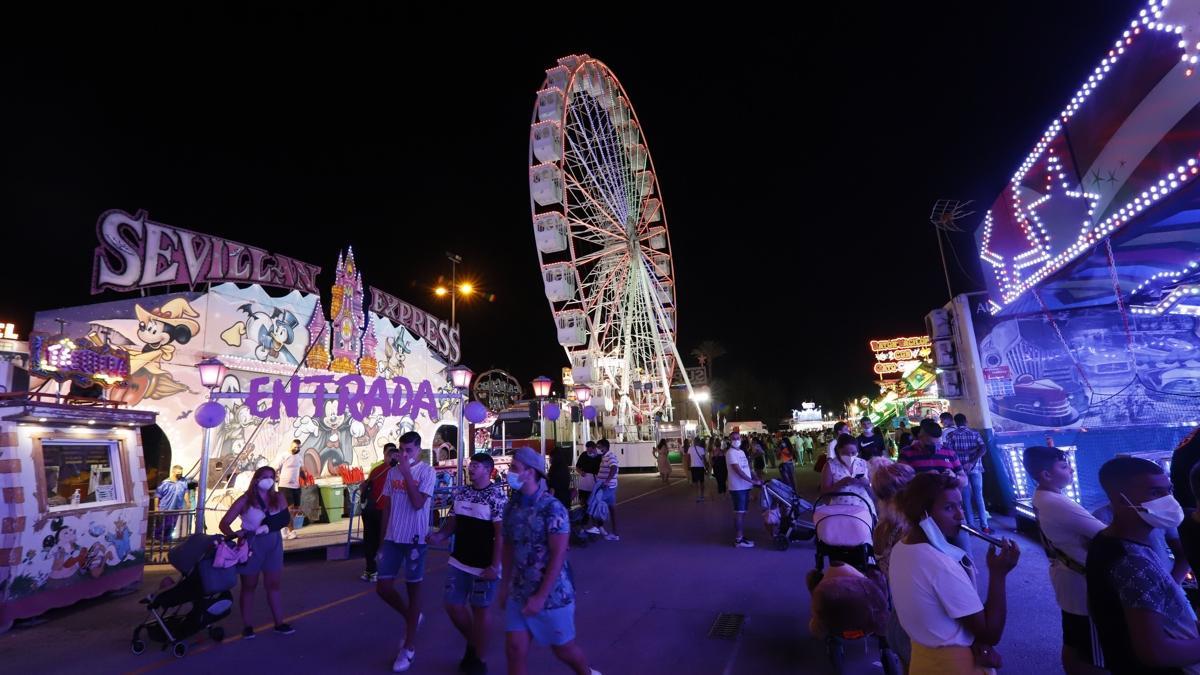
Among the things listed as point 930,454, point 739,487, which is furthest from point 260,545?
point 930,454

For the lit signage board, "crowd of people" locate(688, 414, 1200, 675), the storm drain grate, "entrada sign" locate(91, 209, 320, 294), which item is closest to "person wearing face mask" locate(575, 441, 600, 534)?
the storm drain grate

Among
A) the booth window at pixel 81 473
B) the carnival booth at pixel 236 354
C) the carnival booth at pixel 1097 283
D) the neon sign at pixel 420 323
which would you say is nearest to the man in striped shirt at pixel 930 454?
the carnival booth at pixel 1097 283

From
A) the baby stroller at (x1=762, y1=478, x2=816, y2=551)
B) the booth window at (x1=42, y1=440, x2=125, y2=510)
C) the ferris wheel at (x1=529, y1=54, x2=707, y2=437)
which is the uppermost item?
the ferris wheel at (x1=529, y1=54, x2=707, y2=437)

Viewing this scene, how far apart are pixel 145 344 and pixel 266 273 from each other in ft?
9.99

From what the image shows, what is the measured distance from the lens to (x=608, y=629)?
16.3 ft

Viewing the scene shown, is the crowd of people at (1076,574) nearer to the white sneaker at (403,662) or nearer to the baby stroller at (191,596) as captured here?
the white sneaker at (403,662)

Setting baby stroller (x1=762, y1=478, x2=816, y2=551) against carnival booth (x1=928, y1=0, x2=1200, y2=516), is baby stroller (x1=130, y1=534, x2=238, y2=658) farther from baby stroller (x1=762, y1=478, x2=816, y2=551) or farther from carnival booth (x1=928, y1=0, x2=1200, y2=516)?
carnival booth (x1=928, y1=0, x2=1200, y2=516)

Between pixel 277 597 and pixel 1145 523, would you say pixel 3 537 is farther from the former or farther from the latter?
pixel 1145 523

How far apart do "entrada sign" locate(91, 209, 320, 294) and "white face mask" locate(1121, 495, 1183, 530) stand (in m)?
13.5

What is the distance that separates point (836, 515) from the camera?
4.46 m

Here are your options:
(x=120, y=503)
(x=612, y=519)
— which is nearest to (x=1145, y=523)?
(x=612, y=519)

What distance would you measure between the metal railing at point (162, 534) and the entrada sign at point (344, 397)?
77.7 inches

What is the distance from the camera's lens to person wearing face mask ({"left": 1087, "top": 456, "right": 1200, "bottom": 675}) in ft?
6.13

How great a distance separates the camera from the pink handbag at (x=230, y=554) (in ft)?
16.2
